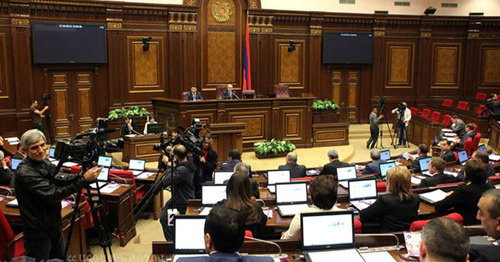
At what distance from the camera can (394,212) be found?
14.1 feet

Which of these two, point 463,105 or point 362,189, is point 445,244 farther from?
point 463,105

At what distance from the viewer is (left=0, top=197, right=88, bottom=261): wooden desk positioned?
4.92m

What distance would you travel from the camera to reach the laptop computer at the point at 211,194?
15.7 feet

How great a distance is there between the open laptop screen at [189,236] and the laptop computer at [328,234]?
0.77 m

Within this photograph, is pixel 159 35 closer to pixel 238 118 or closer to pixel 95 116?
pixel 95 116

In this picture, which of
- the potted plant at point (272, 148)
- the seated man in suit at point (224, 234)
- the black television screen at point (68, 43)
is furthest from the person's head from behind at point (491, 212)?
the black television screen at point (68, 43)

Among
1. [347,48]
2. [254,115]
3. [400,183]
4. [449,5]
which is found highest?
[449,5]

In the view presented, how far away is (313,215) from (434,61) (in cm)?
1470

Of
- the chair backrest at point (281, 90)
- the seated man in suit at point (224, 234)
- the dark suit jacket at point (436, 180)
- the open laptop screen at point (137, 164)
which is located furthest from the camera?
the chair backrest at point (281, 90)

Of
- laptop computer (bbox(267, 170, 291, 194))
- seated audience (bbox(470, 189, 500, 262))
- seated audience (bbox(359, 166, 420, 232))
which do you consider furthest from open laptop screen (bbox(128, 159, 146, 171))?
seated audience (bbox(470, 189, 500, 262))

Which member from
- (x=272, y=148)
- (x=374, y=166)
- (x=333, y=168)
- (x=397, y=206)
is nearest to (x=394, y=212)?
(x=397, y=206)

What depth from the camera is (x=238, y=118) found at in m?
11.5

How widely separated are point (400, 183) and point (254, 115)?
24.7 feet

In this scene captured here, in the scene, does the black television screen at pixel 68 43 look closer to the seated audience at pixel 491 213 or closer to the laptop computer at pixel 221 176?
the laptop computer at pixel 221 176
